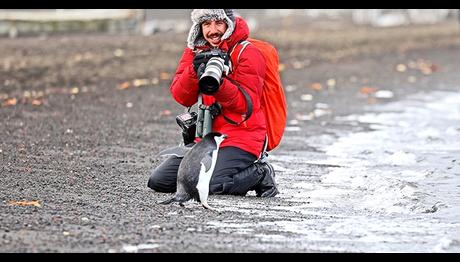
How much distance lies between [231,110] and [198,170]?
60 cm

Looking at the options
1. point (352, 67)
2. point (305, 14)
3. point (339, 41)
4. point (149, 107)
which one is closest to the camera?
point (149, 107)

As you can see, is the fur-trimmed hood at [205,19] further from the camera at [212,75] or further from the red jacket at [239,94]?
the camera at [212,75]

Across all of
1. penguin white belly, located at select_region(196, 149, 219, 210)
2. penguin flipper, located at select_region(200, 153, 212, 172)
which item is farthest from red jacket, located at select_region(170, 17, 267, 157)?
penguin white belly, located at select_region(196, 149, 219, 210)

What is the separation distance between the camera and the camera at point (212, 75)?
24.6 feet

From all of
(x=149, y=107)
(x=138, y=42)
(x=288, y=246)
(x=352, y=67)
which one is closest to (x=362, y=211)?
(x=288, y=246)

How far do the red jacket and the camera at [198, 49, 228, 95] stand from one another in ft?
0.71

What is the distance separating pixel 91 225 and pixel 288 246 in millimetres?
1213

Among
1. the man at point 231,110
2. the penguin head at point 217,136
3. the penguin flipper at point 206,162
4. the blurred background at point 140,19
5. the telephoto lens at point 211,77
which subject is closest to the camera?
the telephoto lens at point 211,77

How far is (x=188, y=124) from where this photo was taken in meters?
8.19

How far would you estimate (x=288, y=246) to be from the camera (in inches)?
245

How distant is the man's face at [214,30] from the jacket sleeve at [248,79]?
220 millimetres

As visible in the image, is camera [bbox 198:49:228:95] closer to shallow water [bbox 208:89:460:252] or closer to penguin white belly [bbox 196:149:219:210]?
penguin white belly [bbox 196:149:219:210]

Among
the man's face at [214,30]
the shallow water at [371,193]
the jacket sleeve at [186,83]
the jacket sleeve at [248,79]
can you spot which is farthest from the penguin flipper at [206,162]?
the man's face at [214,30]
